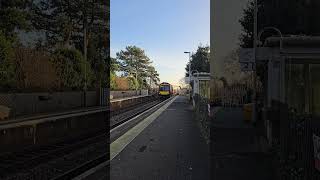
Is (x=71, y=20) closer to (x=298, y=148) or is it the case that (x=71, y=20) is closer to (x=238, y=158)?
(x=238, y=158)

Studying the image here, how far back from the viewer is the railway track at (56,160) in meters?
9.04

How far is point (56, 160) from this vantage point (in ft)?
35.6

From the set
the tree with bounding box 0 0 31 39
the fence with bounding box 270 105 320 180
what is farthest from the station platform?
the tree with bounding box 0 0 31 39

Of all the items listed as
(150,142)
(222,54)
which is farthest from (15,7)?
(222,54)

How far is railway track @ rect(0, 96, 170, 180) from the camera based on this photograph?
9.04 meters

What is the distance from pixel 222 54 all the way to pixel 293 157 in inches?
1733

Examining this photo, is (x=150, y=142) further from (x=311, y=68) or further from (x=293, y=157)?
(x=293, y=157)

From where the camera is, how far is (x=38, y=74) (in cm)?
1684

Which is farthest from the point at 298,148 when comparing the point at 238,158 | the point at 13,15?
the point at 13,15

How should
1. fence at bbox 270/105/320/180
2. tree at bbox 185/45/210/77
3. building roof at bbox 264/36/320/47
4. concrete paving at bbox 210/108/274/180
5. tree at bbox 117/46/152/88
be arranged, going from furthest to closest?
tree at bbox 117/46/152/88 < tree at bbox 185/45/210/77 < building roof at bbox 264/36/320/47 < concrete paving at bbox 210/108/274/180 < fence at bbox 270/105/320/180

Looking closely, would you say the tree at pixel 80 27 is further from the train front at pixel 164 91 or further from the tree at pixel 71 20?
the train front at pixel 164 91

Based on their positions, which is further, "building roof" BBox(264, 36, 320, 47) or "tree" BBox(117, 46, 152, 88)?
"tree" BBox(117, 46, 152, 88)

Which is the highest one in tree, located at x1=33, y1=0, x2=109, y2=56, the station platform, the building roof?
tree, located at x1=33, y1=0, x2=109, y2=56

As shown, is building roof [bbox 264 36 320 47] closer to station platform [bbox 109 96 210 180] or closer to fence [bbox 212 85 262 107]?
station platform [bbox 109 96 210 180]
